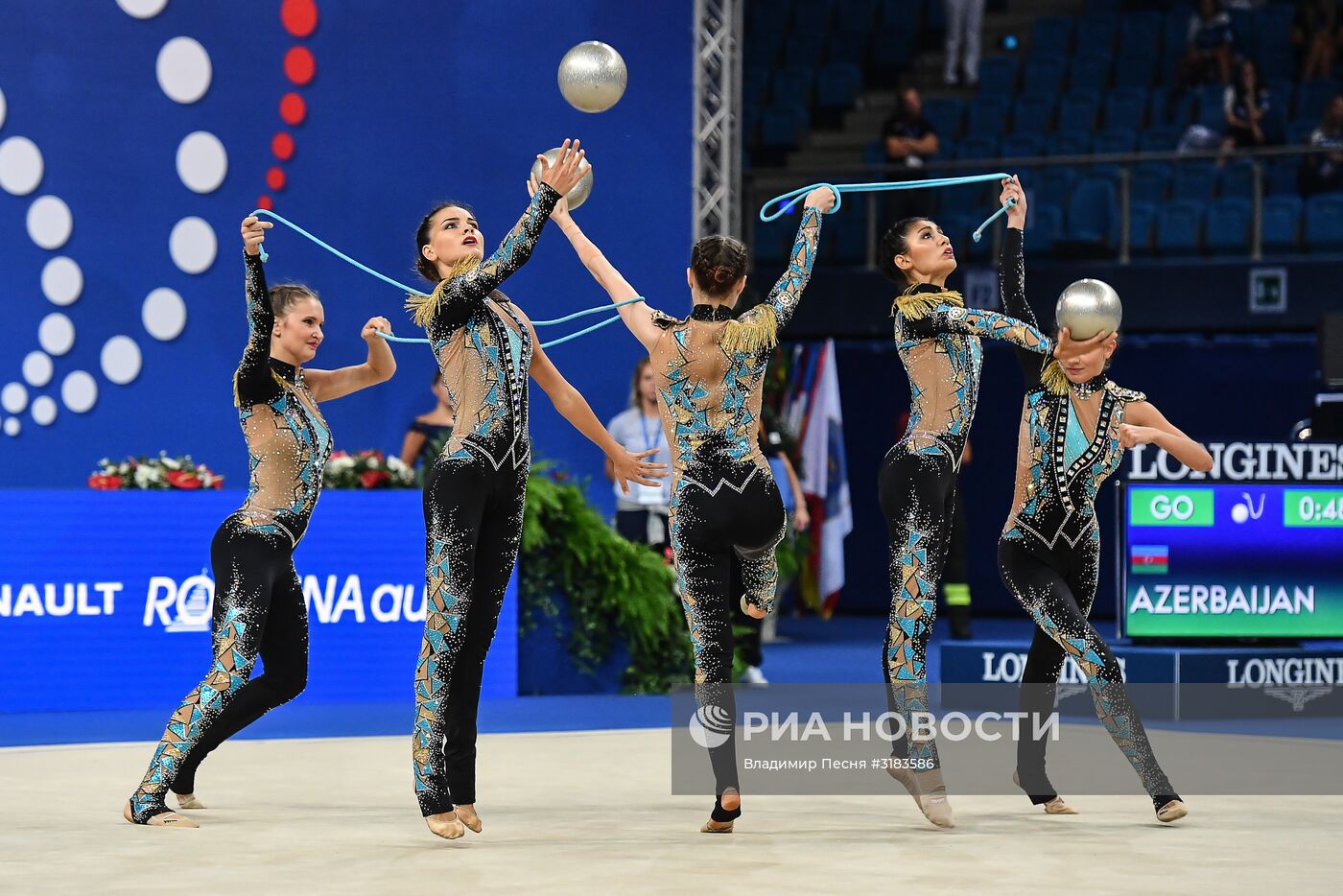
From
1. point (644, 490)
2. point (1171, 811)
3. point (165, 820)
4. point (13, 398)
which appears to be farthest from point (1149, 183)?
point (165, 820)

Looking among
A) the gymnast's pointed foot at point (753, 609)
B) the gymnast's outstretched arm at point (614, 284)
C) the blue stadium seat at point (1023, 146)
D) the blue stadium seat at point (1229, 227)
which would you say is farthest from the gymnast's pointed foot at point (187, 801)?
the blue stadium seat at point (1023, 146)

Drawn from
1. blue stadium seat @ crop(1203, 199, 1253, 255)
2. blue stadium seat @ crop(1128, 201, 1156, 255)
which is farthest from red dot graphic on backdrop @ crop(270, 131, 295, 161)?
blue stadium seat @ crop(1203, 199, 1253, 255)

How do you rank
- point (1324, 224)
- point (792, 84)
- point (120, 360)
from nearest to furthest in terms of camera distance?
point (120, 360) → point (1324, 224) → point (792, 84)

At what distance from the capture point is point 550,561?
916 cm

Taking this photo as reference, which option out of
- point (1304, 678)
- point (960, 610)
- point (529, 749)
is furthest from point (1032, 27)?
point (529, 749)

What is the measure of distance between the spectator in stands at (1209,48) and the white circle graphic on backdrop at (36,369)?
970 centimetres

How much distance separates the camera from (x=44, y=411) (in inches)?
444

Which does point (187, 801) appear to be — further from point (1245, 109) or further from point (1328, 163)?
point (1245, 109)

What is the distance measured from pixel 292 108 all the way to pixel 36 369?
7.73 feet

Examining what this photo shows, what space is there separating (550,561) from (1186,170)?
7.61 metres

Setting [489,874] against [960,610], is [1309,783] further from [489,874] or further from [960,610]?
[960,610]

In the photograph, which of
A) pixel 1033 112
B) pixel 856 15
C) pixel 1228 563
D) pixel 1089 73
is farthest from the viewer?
pixel 856 15

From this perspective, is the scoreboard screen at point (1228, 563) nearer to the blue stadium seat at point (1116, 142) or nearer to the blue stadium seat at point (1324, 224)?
the blue stadium seat at point (1324, 224)

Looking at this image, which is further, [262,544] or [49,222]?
[49,222]
